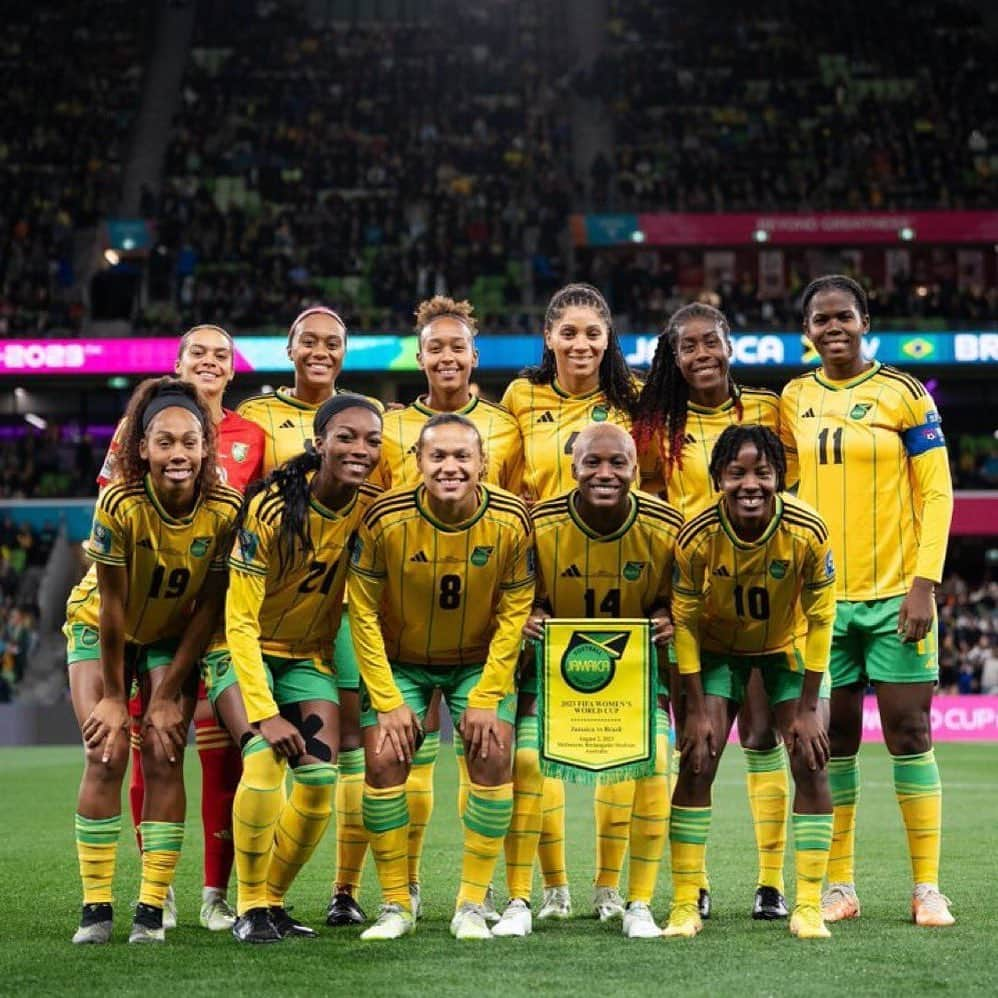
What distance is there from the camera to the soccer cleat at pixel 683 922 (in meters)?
5.84

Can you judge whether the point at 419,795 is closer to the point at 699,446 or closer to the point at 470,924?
the point at 470,924

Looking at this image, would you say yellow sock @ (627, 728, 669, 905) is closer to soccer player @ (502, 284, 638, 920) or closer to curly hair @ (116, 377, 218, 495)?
soccer player @ (502, 284, 638, 920)

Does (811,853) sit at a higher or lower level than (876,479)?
lower

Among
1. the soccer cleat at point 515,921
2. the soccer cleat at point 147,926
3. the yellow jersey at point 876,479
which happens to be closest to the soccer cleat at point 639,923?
the soccer cleat at point 515,921

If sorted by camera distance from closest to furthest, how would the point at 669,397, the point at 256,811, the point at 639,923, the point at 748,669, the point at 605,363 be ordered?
the point at 256,811
the point at 639,923
the point at 748,669
the point at 669,397
the point at 605,363

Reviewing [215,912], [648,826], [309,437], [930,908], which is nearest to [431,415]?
[309,437]

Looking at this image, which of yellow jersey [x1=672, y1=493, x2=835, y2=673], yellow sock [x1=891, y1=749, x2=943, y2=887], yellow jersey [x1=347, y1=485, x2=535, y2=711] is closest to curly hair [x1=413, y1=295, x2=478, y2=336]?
yellow jersey [x1=347, y1=485, x2=535, y2=711]

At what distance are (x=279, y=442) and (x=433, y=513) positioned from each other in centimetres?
126

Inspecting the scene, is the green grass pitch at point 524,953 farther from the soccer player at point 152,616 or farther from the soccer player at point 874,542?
the soccer player at point 874,542

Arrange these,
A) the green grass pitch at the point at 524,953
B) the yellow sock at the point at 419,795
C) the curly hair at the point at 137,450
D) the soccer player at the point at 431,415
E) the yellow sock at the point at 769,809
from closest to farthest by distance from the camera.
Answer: the green grass pitch at the point at 524,953 → the curly hair at the point at 137,450 → the yellow sock at the point at 769,809 → the yellow sock at the point at 419,795 → the soccer player at the point at 431,415

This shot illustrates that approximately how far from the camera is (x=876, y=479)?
6352 millimetres

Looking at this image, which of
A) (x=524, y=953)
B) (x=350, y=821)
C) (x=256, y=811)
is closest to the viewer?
(x=524, y=953)

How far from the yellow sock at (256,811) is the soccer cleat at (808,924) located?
6.14 feet

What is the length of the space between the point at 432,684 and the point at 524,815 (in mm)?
600
